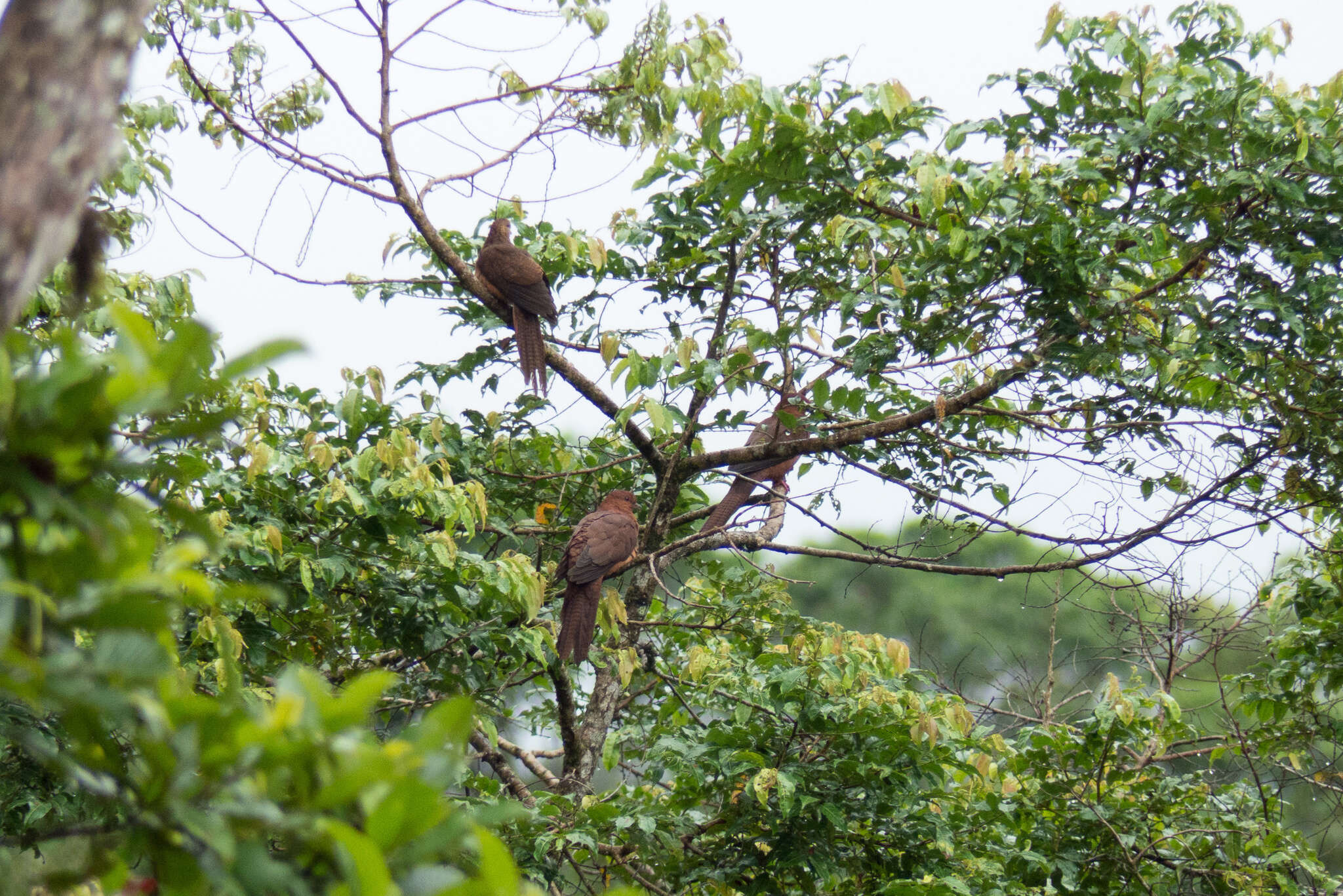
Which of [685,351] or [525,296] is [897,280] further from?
[525,296]

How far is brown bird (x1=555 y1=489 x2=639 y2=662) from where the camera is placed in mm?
4133

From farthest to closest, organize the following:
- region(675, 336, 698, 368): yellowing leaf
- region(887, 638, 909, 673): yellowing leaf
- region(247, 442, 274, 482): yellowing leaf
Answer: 1. region(887, 638, 909, 673): yellowing leaf
2. region(675, 336, 698, 368): yellowing leaf
3. region(247, 442, 274, 482): yellowing leaf

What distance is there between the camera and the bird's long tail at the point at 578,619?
14.0 ft

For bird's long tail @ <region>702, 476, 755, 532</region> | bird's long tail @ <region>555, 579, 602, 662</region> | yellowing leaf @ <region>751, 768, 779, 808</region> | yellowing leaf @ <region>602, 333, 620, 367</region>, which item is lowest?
yellowing leaf @ <region>751, 768, 779, 808</region>

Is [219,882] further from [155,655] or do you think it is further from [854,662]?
[854,662]

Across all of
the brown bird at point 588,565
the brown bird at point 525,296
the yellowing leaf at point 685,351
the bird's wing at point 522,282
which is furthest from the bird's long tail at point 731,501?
the yellowing leaf at point 685,351

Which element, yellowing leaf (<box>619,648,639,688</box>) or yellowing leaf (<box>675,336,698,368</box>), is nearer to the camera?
yellowing leaf (<box>675,336,698,368</box>)

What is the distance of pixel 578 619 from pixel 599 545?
365mm

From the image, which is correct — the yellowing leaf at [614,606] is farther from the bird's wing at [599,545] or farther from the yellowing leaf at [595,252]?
the yellowing leaf at [595,252]

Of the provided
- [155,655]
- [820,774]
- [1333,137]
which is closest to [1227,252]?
[1333,137]

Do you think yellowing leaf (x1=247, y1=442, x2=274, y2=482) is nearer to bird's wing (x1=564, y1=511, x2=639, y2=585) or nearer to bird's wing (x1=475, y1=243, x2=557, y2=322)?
bird's wing (x1=564, y1=511, x2=639, y2=585)

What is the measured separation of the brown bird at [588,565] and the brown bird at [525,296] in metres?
0.68

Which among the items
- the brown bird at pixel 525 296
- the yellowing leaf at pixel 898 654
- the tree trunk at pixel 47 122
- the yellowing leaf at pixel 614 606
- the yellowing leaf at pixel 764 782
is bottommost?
the tree trunk at pixel 47 122

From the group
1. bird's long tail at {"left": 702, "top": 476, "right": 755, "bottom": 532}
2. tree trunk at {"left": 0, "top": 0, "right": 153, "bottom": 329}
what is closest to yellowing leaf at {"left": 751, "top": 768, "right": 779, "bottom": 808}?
bird's long tail at {"left": 702, "top": 476, "right": 755, "bottom": 532}
